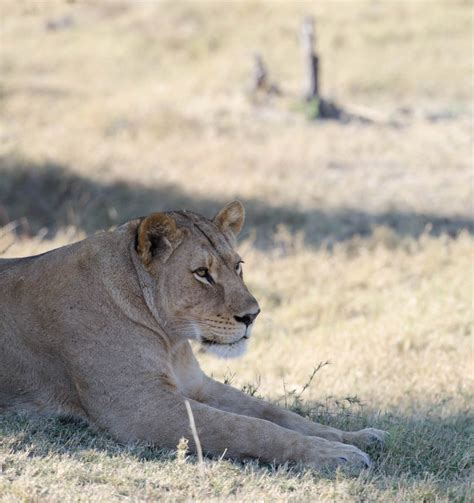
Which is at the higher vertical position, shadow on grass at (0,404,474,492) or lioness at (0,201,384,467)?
lioness at (0,201,384,467)

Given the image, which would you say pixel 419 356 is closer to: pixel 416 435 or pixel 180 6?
pixel 416 435

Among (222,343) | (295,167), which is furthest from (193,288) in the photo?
(295,167)

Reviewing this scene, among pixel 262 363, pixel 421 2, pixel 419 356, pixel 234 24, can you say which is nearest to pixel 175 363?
pixel 262 363

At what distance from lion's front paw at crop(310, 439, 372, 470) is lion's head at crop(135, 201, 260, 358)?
0.63 meters

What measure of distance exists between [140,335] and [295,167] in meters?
10.2

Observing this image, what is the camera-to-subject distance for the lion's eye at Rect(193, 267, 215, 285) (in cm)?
471

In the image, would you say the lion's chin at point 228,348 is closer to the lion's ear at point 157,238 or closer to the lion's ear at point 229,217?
the lion's ear at point 157,238

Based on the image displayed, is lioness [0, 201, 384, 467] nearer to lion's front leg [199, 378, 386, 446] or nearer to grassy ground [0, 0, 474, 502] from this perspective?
lion's front leg [199, 378, 386, 446]

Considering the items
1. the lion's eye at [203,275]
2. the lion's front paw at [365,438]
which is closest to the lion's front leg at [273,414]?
the lion's front paw at [365,438]

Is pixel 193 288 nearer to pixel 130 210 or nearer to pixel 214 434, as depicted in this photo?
pixel 214 434

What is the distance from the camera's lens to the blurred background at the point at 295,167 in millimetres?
7727

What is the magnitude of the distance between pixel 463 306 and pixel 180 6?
27.9 meters

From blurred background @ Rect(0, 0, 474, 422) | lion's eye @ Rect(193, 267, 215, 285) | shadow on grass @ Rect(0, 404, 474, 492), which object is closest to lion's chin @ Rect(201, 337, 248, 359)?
lion's eye @ Rect(193, 267, 215, 285)

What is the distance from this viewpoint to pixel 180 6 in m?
→ 34.2
